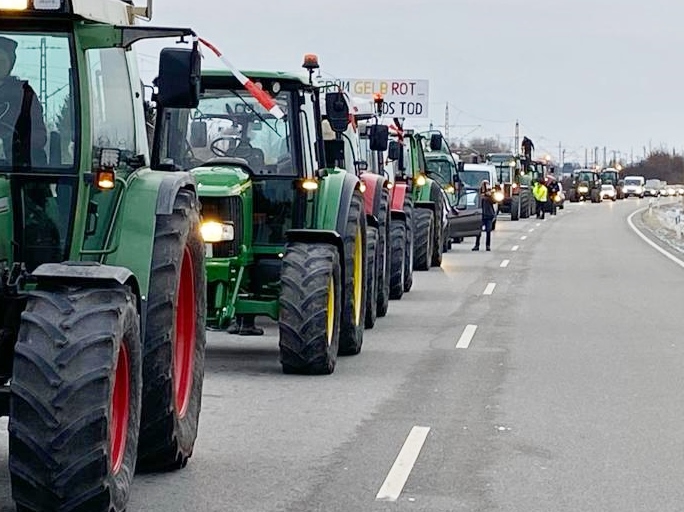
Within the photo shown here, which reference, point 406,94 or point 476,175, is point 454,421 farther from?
point 406,94

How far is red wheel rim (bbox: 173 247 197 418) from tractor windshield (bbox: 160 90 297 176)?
4.70 meters

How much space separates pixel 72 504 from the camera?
6395 mm

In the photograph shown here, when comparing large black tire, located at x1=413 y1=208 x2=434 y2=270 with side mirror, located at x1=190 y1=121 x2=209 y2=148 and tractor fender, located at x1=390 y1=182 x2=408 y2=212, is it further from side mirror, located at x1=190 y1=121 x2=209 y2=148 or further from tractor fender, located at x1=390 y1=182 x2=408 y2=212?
side mirror, located at x1=190 y1=121 x2=209 y2=148

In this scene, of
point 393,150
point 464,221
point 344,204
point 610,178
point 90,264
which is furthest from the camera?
point 610,178

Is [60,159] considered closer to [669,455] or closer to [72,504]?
[72,504]

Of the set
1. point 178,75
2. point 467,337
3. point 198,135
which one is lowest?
point 467,337

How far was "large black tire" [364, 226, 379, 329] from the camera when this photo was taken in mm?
15914

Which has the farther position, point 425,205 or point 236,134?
point 425,205

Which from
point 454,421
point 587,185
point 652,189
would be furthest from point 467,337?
point 652,189

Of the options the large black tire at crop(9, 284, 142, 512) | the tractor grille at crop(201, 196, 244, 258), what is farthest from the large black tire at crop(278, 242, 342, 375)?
the large black tire at crop(9, 284, 142, 512)

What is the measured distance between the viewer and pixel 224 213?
12906 millimetres

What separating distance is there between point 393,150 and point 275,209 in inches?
433

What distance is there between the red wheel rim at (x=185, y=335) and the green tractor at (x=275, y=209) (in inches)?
144

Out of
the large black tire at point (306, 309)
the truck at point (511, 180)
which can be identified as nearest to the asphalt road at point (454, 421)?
the large black tire at point (306, 309)
